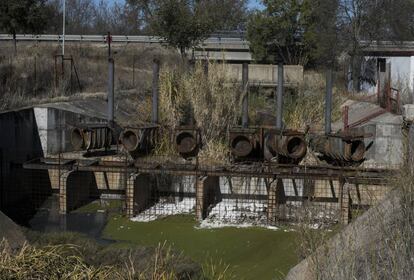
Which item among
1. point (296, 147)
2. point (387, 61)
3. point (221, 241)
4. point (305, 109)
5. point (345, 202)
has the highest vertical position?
point (387, 61)

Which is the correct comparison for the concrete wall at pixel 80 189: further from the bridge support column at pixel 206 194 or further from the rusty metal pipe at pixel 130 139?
the bridge support column at pixel 206 194

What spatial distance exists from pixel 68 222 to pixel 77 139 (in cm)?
270

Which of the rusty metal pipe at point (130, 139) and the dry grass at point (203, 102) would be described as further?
the dry grass at point (203, 102)

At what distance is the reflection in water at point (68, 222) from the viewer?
12.2 m

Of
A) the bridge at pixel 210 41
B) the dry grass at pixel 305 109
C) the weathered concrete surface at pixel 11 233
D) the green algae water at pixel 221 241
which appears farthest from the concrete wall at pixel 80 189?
the bridge at pixel 210 41

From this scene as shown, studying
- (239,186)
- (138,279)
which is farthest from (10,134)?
(138,279)

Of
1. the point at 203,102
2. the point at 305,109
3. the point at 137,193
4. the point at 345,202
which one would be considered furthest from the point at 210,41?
the point at 345,202

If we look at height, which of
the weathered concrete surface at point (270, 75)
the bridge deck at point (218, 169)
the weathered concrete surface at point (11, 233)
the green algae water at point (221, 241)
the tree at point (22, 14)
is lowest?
the green algae water at point (221, 241)

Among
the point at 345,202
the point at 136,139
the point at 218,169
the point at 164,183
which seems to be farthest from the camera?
the point at 136,139

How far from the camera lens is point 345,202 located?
12.2 m

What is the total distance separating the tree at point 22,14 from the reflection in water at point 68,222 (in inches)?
809

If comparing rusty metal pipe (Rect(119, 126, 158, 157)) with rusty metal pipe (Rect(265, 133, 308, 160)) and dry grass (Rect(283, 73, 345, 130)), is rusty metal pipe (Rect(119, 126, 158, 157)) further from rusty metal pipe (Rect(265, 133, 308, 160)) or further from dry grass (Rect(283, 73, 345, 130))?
dry grass (Rect(283, 73, 345, 130))

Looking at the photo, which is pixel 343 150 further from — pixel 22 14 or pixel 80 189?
pixel 22 14

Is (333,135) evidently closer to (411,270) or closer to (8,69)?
(411,270)
